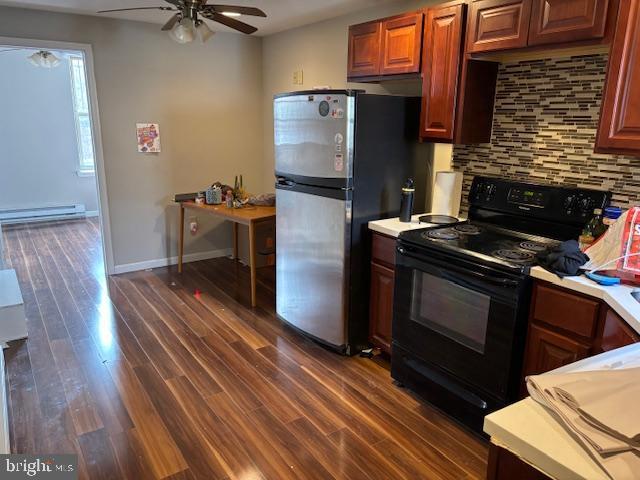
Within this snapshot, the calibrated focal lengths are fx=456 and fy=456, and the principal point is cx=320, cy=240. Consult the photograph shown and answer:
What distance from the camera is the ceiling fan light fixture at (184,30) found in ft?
8.96

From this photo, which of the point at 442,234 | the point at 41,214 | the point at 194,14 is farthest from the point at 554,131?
the point at 41,214

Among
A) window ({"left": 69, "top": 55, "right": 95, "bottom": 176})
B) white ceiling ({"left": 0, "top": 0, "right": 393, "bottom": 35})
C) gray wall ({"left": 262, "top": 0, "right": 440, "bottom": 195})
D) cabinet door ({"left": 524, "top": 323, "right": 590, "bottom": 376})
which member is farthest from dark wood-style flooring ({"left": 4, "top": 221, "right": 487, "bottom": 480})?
window ({"left": 69, "top": 55, "right": 95, "bottom": 176})

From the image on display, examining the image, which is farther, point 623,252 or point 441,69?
point 441,69

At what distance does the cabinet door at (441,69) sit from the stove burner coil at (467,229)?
491 millimetres

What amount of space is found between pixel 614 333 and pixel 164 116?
13.3 feet

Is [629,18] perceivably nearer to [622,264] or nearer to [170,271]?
[622,264]

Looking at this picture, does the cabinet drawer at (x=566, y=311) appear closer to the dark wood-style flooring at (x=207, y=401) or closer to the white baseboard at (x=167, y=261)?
the dark wood-style flooring at (x=207, y=401)

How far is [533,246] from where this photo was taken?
218cm

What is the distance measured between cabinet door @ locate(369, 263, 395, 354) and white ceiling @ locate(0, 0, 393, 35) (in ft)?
6.26

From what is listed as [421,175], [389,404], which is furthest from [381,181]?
[389,404]

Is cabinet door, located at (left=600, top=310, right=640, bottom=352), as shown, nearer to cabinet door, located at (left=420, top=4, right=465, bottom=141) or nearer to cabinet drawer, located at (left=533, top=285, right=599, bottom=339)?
A: cabinet drawer, located at (left=533, top=285, right=599, bottom=339)

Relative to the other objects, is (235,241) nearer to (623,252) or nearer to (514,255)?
(514,255)

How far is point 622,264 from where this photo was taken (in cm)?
173

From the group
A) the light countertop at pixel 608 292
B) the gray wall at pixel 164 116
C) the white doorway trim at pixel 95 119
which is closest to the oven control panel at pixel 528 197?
the light countertop at pixel 608 292
